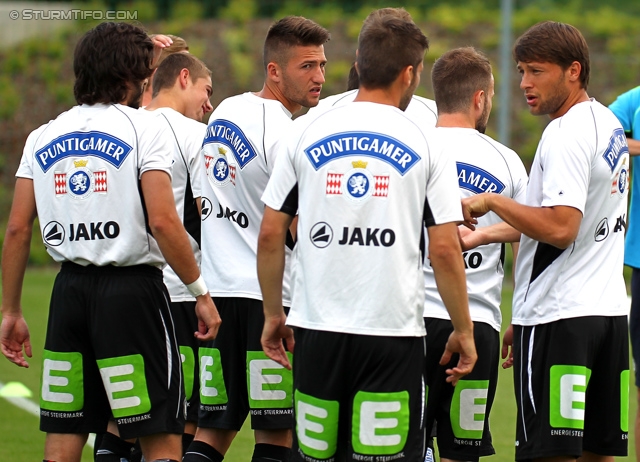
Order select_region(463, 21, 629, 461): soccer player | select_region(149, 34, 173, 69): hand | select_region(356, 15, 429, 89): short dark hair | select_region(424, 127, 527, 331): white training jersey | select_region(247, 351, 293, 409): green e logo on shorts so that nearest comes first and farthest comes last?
select_region(356, 15, 429, 89): short dark hair → select_region(463, 21, 629, 461): soccer player → select_region(424, 127, 527, 331): white training jersey → select_region(247, 351, 293, 409): green e logo on shorts → select_region(149, 34, 173, 69): hand

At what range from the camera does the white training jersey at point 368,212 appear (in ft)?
13.0

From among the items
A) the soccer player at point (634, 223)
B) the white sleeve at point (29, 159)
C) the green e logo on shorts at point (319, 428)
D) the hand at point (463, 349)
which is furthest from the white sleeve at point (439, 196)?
the soccer player at point (634, 223)

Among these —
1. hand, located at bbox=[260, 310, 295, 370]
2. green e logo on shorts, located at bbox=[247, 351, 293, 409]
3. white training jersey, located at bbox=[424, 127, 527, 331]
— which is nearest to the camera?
hand, located at bbox=[260, 310, 295, 370]

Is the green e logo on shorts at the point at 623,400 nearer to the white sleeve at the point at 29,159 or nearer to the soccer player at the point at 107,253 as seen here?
the soccer player at the point at 107,253

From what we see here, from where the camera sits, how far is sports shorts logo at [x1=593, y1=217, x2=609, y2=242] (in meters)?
4.61

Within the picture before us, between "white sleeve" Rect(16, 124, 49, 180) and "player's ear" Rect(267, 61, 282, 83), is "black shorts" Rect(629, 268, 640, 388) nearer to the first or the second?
"player's ear" Rect(267, 61, 282, 83)

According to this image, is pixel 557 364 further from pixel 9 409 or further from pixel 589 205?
pixel 9 409

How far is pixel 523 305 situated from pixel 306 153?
1376 mm

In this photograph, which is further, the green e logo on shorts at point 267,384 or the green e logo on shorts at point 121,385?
the green e logo on shorts at point 267,384

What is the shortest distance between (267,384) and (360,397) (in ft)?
3.75

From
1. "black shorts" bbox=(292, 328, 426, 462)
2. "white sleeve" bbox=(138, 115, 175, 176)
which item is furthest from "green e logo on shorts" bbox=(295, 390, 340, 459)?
"white sleeve" bbox=(138, 115, 175, 176)

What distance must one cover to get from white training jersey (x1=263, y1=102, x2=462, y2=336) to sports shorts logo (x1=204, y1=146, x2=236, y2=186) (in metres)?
1.21

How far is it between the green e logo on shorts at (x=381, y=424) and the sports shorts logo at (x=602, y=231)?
1.27m

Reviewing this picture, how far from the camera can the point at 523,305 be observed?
15.5ft
